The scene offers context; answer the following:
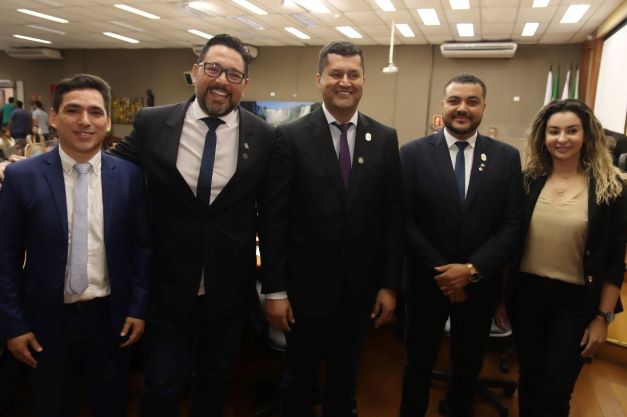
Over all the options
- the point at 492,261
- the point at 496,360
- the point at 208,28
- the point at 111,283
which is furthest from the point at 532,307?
the point at 208,28

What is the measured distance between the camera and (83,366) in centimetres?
172

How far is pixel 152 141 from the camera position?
5.71ft

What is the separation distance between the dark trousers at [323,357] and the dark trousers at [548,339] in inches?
28.2

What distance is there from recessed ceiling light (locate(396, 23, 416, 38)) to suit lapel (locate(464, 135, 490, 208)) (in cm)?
683

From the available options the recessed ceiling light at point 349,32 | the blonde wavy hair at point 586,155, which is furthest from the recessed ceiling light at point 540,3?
the blonde wavy hair at point 586,155

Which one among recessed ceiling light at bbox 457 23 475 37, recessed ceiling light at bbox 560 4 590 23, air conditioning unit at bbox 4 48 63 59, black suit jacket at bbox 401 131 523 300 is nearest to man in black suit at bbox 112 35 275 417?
black suit jacket at bbox 401 131 523 300

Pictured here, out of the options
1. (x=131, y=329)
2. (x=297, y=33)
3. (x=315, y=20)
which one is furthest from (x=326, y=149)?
(x=297, y=33)

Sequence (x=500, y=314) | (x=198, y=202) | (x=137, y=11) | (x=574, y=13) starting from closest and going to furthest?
(x=198, y=202) < (x=500, y=314) < (x=574, y=13) < (x=137, y=11)

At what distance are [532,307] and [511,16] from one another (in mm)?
6782

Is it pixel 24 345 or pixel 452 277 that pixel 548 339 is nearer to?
pixel 452 277

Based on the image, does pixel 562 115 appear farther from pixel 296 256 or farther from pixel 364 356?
pixel 364 356

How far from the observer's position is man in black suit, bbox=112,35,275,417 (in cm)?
172

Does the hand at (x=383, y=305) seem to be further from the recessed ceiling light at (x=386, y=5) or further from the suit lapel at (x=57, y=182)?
the recessed ceiling light at (x=386, y=5)

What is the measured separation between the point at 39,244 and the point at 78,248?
0.12 m
